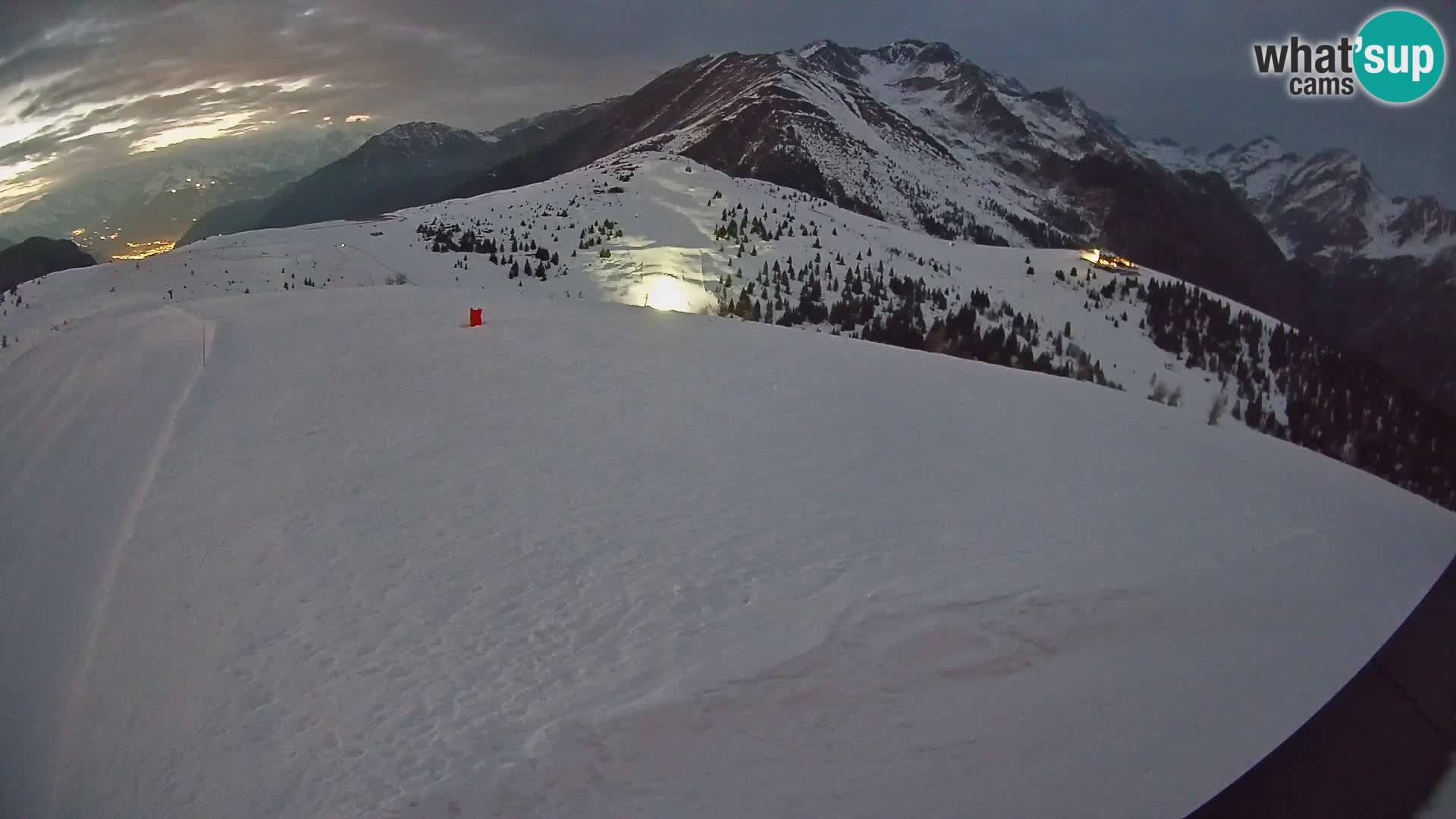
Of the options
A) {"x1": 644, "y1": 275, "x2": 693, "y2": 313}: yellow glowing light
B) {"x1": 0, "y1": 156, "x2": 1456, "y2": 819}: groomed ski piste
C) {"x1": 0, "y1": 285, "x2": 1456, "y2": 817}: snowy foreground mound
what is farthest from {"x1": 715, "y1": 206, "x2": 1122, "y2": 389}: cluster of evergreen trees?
{"x1": 0, "y1": 285, "x2": 1456, "y2": 817}: snowy foreground mound

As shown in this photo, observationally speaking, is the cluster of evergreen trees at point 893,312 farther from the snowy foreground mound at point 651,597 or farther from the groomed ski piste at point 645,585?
the snowy foreground mound at point 651,597

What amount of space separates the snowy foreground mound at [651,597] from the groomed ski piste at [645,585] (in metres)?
0.02

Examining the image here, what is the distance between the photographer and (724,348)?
34.6 feet

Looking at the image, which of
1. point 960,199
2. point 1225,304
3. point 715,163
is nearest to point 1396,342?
point 960,199

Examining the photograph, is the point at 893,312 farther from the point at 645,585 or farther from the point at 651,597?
the point at 651,597

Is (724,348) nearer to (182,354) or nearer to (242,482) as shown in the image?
(242,482)

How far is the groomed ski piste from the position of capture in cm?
398

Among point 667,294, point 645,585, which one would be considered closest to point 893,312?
point 667,294

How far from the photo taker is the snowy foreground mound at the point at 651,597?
3963 mm

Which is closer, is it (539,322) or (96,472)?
(96,472)

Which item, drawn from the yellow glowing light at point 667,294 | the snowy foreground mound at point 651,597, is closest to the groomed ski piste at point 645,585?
A: the snowy foreground mound at point 651,597

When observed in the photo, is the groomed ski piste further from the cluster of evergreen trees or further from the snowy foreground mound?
the cluster of evergreen trees

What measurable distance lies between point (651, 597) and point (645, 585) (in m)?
0.13

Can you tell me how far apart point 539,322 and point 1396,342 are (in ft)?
548
